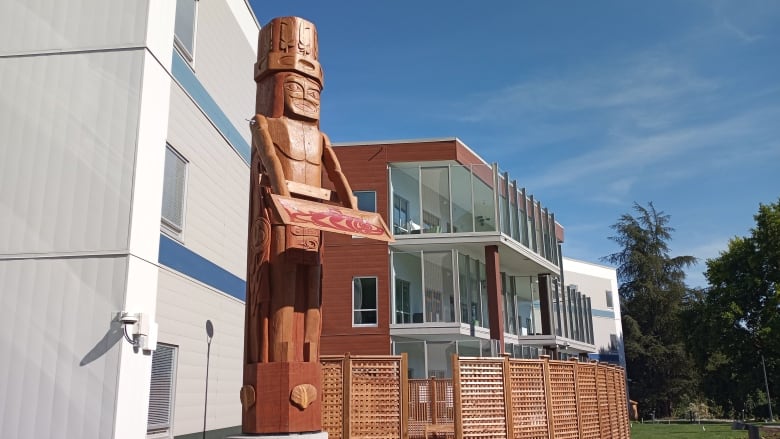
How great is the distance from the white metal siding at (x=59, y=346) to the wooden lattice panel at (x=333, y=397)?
3539 millimetres

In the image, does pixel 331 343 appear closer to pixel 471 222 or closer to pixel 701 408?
pixel 471 222

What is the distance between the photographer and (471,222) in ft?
74.7

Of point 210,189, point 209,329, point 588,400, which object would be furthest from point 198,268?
point 588,400

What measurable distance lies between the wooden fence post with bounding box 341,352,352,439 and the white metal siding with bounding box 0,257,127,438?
12.1 ft

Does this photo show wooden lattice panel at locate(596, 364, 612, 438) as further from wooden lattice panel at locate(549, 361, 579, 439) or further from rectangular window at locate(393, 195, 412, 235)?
rectangular window at locate(393, 195, 412, 235)

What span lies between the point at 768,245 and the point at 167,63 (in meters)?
34.0

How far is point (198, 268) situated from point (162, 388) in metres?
2.36

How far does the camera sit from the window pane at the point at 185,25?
11336mm

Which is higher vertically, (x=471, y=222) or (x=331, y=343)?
(x=471, y=222)

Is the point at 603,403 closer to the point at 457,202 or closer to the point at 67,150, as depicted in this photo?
the point at 67,150

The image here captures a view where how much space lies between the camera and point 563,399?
11.9 m

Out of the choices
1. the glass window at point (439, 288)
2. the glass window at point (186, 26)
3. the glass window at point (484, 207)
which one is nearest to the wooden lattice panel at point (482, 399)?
the glass window at point (186, 26)

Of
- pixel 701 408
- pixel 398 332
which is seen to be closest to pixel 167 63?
pixel 398 332

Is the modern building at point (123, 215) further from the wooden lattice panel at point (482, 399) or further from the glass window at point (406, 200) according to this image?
the glass window at point (406, 200)
